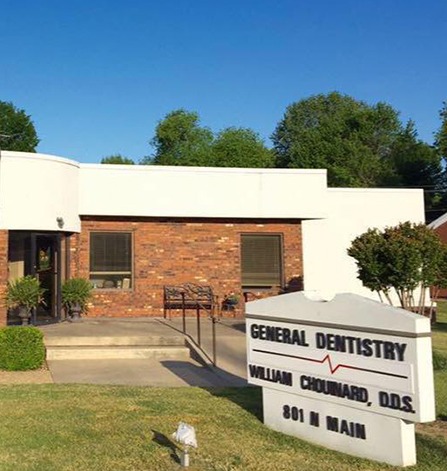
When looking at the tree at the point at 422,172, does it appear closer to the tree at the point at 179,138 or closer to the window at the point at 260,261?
the tree at the point at 179,138

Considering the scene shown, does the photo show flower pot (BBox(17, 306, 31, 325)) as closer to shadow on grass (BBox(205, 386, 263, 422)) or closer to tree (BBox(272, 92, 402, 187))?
shadow on grass (BBox(205, 386, 263, 422))

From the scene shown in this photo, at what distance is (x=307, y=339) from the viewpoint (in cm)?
597

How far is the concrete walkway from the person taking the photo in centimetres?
947

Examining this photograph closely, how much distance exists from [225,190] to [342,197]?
4.19 m

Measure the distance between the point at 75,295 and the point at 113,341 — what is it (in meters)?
3.64

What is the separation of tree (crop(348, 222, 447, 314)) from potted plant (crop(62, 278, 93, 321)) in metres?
6.95

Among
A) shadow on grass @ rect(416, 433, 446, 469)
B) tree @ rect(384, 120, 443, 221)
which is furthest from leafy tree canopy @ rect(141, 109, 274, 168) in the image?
shadow on grass @ rect(416, 433, 446, 469)

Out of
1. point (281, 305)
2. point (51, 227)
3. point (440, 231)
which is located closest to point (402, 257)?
point (281, 305)

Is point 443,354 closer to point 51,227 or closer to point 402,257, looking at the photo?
point 402,257

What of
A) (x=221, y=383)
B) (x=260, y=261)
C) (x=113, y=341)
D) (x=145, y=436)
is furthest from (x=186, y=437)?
(x=260, y=261)

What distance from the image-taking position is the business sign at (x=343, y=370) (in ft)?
16.6

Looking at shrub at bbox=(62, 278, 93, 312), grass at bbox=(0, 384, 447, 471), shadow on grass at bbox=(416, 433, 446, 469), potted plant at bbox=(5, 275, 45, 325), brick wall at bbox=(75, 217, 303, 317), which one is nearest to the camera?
grass at bbox=(0, 384, 447, 471)

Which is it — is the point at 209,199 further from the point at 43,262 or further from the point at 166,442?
the point at 166,442

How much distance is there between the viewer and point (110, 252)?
17016 millimetres
